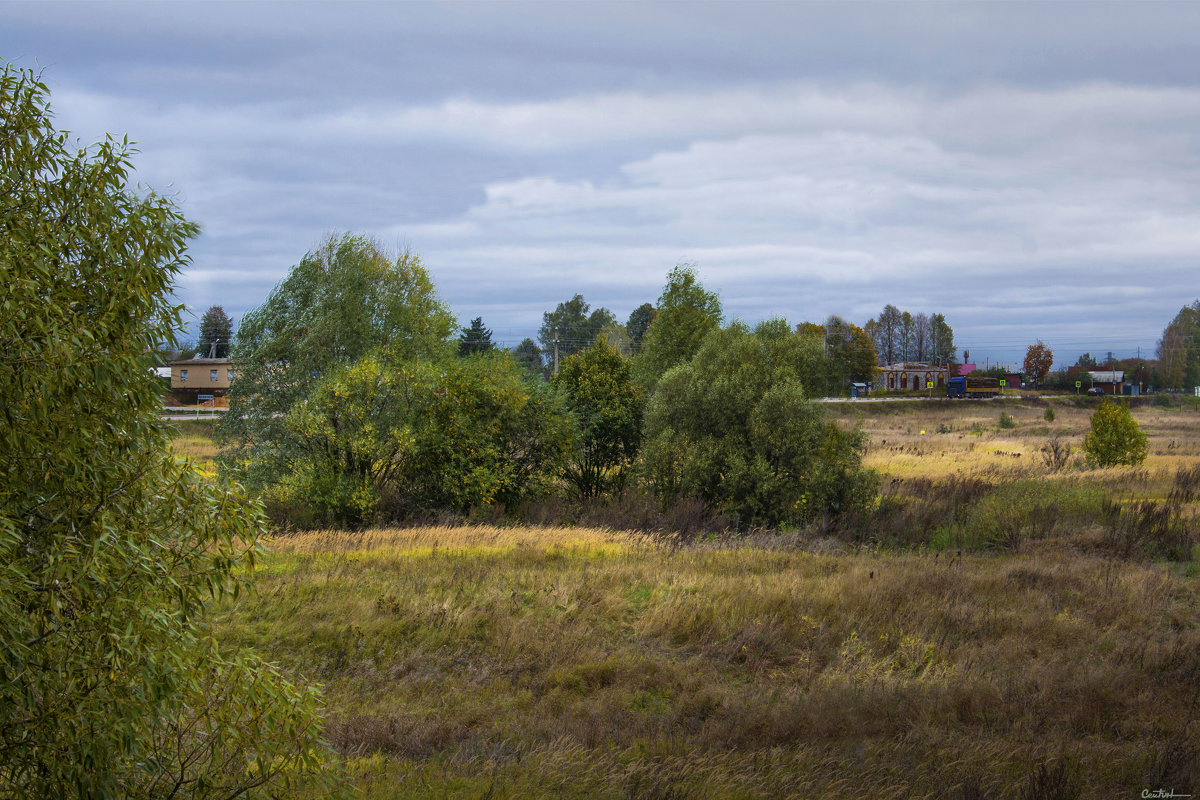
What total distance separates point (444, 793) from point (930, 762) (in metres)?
4.94

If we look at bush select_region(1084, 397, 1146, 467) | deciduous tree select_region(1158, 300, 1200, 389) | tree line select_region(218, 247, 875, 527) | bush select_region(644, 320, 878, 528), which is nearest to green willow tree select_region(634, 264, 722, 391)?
tree line select_region(218, 247, 875, 527)

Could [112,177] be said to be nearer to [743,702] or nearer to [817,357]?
[743,702]

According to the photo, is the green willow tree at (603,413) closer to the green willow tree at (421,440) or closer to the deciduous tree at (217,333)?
the green willow tree at (421,440)

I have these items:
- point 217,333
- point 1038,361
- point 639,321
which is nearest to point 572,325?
point 639,321

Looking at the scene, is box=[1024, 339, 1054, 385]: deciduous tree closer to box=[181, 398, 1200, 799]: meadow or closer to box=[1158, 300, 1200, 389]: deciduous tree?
box=[1158, 300, 1200, 389]: deciduous tree

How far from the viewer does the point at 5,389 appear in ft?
15.1

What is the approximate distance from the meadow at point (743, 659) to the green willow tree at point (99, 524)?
7.55 feet

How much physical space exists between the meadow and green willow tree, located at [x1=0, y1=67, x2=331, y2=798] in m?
2.30

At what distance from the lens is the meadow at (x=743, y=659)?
26.7ft

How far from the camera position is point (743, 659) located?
41.0 feet

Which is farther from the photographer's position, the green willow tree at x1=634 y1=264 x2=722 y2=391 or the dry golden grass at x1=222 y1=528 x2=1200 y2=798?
the green willow tree at x1=634 y1=264 x2=722 y2=391

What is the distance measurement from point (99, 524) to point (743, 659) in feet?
32.0

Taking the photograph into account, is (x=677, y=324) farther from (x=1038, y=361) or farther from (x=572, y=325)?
(x=1038, y=361)

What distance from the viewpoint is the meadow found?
8.13m
